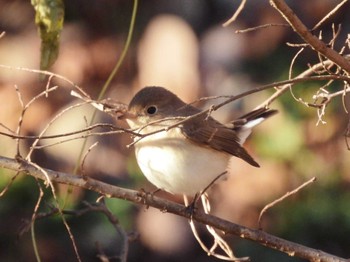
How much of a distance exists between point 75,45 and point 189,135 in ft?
12.2

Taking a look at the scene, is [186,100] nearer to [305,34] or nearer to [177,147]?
[177,147]

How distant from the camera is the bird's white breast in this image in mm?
3016

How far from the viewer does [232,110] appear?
566 centimetres

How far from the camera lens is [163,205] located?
2.37 meters

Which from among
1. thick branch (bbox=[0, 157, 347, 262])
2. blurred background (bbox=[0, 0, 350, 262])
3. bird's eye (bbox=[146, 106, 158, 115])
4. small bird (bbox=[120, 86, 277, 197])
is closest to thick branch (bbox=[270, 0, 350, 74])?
thick branch (bbox=[0, 157, 347, 262])

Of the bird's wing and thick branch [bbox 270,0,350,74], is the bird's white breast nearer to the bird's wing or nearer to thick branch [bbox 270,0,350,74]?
the bird's wing

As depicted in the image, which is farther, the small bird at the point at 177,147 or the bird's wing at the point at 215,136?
the bird's wing at the point at 215,136

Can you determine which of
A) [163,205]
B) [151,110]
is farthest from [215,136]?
[163,205]

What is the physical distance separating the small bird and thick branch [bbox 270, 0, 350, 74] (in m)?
0.94

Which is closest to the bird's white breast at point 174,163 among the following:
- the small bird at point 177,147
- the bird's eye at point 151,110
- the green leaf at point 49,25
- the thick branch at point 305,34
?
the small bird at point 177,147

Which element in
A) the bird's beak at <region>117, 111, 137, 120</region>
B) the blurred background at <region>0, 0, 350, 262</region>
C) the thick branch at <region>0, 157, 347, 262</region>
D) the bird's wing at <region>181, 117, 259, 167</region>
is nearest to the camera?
the thick branch at <region>0, 157, 347, 262</region>

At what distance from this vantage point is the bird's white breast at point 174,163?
3.02 meters

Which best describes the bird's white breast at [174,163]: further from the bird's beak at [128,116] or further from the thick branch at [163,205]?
the thick branch at [163,205]

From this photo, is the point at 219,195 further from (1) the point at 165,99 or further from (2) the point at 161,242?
(1) the point at 165,99
